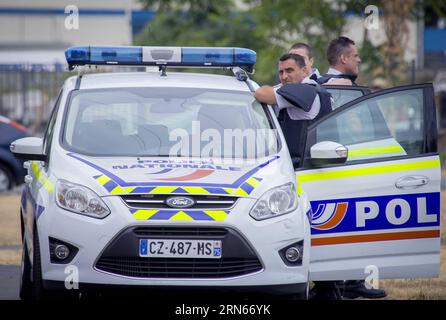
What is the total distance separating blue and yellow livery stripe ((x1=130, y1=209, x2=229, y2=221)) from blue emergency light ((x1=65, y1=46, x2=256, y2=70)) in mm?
1800

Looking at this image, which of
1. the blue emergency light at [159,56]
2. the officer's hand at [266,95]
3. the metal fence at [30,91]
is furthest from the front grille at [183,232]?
the metal fence at [30,91]

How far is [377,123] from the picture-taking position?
24.7 ft

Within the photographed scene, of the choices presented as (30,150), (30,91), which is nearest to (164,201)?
(30,150)

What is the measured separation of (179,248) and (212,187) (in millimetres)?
413

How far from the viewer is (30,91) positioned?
23.3 metres

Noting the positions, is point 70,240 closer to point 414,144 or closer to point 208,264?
point 208,264

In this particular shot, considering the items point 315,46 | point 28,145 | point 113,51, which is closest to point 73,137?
point 28,145

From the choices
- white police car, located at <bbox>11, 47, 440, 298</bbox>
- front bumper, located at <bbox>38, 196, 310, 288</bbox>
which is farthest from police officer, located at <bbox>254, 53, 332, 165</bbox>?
front bumper, located at <bbox>38, 196, 310, 288</bbox>

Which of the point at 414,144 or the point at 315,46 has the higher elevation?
the point at 315,46

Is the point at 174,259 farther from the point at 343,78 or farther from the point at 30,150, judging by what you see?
the point at 343,78

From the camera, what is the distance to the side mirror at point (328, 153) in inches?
277

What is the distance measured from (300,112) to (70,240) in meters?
2.17

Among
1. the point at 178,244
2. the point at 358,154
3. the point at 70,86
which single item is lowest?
the point at 178,244

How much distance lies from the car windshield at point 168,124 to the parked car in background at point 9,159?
31.8 feet
